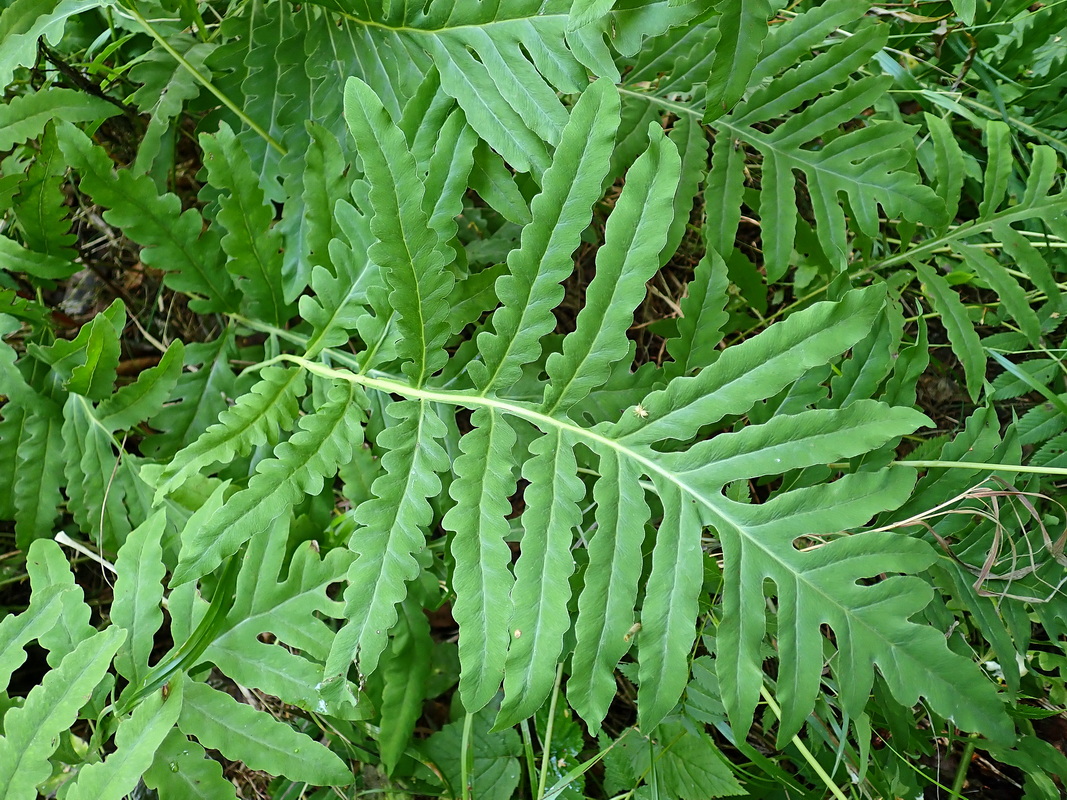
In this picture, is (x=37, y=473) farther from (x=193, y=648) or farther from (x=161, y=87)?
(x=161, y=87)

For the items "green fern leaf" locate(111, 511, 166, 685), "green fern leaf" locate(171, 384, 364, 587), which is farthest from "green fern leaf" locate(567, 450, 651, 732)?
"green fern leaf" locate(111, 511, 166, 685)

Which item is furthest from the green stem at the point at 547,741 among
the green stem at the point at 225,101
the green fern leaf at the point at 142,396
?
the green stem at the point at 225,101

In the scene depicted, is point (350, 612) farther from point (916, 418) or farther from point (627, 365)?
point (916, 418)

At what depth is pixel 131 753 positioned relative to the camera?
49.3 inches

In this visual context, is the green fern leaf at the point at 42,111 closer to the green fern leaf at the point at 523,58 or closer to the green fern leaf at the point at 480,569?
the green fern leaf at the point at 523,58

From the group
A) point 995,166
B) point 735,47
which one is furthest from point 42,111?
point 995,166

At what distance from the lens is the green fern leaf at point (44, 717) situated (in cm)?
122

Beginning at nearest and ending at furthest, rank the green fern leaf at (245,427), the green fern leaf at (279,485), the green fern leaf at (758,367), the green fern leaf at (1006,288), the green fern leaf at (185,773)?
the green fern leaf at (758,367), the green fern leaf at (279,485), the green fern leaf at (245,427), the green fern leaf at (185,773), the green fern leaf at (1006,288)

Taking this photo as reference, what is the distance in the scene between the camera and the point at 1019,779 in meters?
1.86

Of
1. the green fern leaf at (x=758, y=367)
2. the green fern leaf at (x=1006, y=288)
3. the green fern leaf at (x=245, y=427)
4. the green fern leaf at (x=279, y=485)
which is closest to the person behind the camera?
the green fern leaf at (x=758, y=367)

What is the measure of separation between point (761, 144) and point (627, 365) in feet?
1.89

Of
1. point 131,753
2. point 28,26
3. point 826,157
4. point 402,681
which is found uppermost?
point 28,26

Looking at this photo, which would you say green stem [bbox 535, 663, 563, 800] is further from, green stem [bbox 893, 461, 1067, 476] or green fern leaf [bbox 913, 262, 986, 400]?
green fern leaf [bbox 913, 262, 986, 400]

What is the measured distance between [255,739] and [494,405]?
2.77 feet
